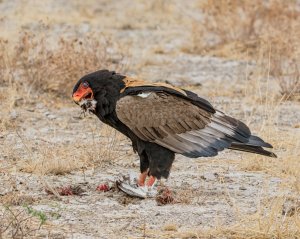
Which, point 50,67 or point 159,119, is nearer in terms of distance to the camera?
point 159,119

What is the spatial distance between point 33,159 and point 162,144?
1698 millimetres

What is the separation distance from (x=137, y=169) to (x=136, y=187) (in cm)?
114

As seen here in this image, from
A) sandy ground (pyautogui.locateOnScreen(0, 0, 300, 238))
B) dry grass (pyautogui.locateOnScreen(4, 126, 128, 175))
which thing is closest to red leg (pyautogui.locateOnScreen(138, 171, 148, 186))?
sandy ground (pyautogui.locateOnScreen(0, 0, 300, 238))

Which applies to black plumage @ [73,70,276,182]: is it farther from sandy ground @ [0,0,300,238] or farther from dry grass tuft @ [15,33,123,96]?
dry grass tuft @ [15,33,123,96]

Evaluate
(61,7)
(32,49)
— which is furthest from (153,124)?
(61,7)

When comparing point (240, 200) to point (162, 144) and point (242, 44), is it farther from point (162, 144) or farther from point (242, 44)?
point (242, 44)

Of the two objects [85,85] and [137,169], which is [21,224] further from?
[137,169]

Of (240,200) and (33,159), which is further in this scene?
(33,159)

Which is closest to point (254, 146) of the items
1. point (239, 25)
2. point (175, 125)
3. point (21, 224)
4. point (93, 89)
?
point (175, 125)

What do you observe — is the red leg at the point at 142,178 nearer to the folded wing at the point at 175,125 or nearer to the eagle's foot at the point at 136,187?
the eagle's foot at the point at 136,187

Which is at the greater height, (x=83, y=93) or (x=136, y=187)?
(x=83, y=93)

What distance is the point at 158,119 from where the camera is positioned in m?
7.65

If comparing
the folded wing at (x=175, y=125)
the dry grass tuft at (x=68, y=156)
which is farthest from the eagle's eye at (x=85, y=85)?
the dry grass tuft at (x=68, y=156)

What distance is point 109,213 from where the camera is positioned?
23.9ft
